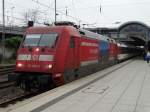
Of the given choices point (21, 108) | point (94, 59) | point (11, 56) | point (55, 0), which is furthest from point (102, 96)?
point (11, 56)

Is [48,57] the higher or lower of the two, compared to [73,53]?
lower

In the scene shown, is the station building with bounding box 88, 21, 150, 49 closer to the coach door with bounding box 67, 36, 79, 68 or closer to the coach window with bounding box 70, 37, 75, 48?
the coach door with bounding box 67, 36, 79, 68

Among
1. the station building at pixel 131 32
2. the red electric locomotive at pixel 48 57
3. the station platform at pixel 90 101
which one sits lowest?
the station platform at pixel 90 101

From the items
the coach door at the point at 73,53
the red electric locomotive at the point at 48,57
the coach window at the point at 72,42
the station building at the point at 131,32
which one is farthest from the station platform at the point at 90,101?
the station building at the point at 131,32

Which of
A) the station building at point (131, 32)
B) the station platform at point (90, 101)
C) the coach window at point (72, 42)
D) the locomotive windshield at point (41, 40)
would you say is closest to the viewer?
the station platform at point (90, 101)

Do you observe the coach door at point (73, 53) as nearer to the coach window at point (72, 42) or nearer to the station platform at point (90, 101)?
the coach window at point (72, 42)

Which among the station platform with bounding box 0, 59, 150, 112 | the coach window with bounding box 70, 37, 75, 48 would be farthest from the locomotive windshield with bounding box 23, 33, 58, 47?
the station platform with bounding box 0, 59, 150, 112

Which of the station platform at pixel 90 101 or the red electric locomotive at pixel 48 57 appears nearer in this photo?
the station platform at pixel 90 101

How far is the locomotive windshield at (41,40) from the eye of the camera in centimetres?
1545

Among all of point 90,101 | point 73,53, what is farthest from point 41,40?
point 90,101

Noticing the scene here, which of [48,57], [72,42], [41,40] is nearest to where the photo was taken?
[48,57]

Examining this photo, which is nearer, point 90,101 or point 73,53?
point 90,101

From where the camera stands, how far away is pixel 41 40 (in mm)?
15773

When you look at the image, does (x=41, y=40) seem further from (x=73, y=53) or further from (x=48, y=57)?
(x=73, y=53)
